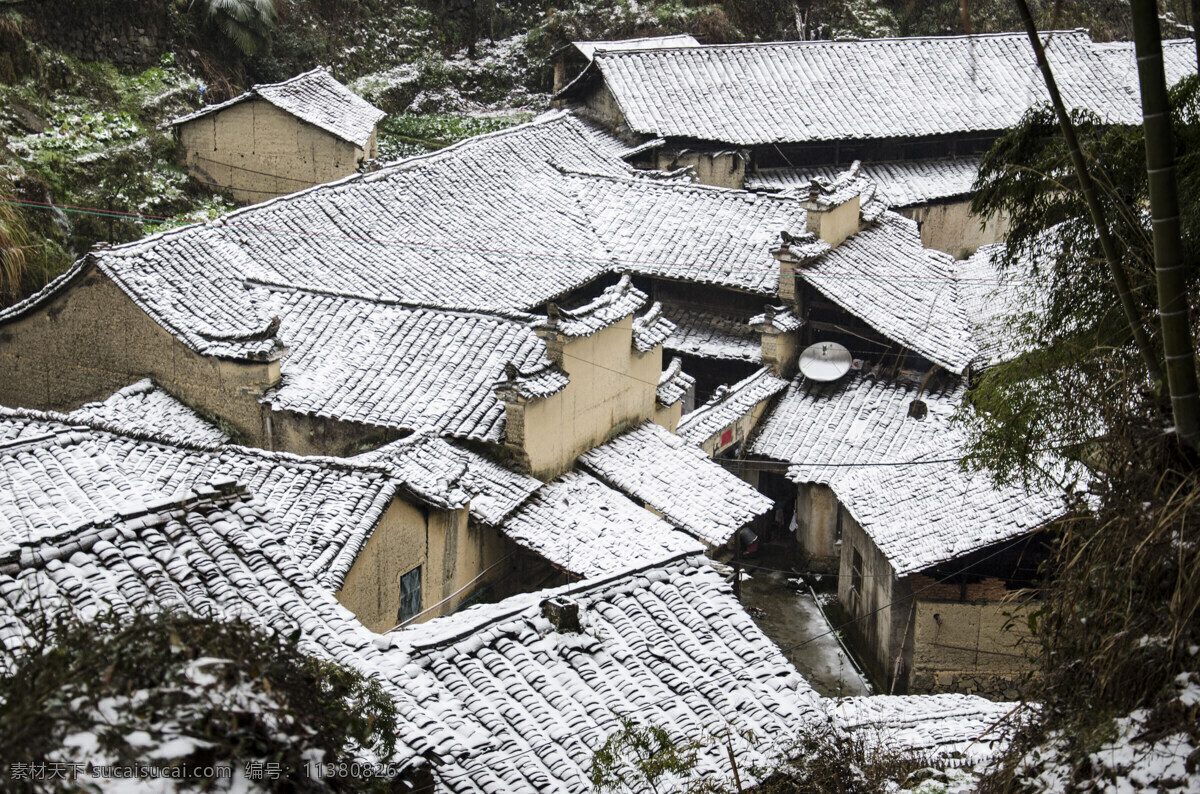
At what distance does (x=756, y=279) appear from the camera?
21859 millimetres

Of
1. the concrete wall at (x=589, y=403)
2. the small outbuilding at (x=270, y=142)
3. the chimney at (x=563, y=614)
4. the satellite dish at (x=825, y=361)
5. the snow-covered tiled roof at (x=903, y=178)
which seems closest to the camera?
the chimney at (x=563, y=614)

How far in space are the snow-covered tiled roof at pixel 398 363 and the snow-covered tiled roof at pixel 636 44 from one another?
52.2 feet

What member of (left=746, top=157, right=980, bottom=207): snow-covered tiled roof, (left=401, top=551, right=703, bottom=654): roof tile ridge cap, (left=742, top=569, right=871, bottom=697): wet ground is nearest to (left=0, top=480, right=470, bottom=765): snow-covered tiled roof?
(left=401, top=551, right=703, bottom=654): roof tile ridge cap

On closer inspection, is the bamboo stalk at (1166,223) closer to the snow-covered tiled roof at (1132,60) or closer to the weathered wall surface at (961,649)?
the weathered wall surface at (961,649)

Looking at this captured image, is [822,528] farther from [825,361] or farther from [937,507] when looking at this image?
[937,507]

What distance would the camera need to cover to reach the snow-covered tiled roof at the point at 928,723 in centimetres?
1020

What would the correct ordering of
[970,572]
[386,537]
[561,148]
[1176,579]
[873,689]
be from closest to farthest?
1. [1176,579]
2. [386,537]
3. [970,572]
4. [873,689]
5. [561,148]

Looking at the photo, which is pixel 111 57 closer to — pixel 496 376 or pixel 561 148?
pixel 561 148

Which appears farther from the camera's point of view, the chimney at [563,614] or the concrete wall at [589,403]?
the concrete wall at [589,403]

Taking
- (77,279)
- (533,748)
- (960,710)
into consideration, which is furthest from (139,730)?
(77,279)

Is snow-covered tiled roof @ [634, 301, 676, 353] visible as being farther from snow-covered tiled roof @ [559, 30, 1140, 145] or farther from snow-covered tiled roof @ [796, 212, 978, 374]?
snow-covered tiled roof @ [559, 30, 1140, 145]

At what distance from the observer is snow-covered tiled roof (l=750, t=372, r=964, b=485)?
63.2 ft

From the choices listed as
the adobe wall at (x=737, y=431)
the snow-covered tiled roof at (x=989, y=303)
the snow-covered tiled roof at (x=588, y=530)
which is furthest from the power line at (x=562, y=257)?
the snow-covered tiled roof at (x=588, y=530)

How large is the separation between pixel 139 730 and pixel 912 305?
18940mm
